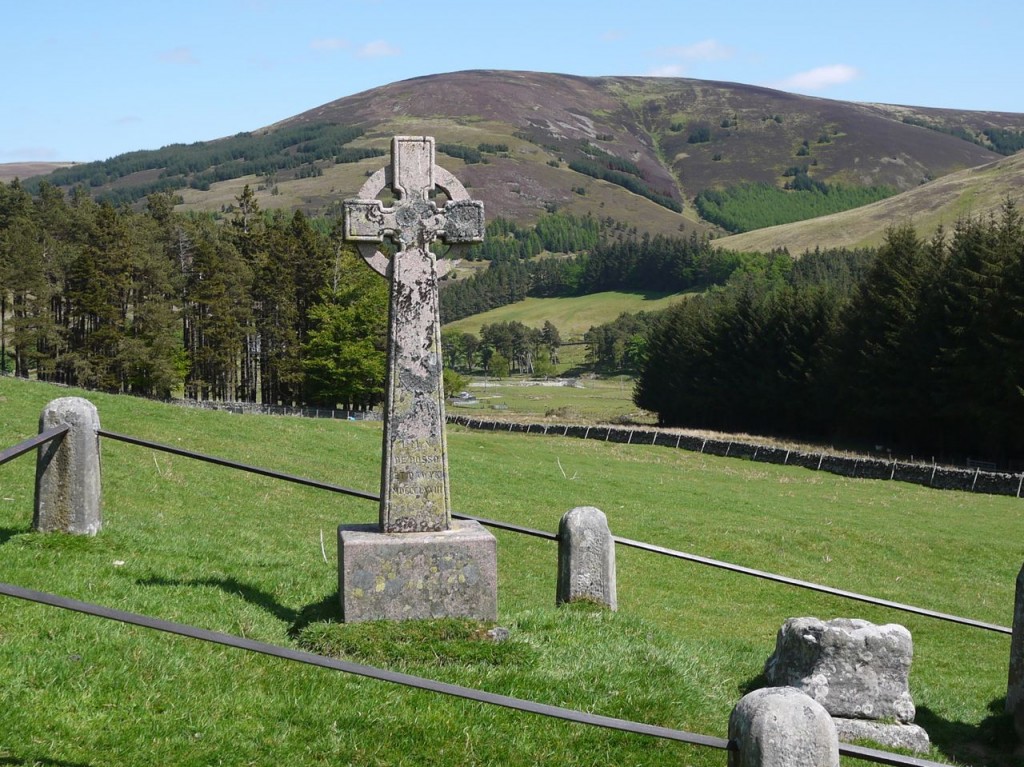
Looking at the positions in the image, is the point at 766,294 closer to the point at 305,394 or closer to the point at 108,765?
the point at 305,394

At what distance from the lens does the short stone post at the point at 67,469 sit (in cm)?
1044

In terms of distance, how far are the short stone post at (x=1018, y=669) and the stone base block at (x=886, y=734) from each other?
3.45ft

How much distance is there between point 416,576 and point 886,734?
4.54 meters

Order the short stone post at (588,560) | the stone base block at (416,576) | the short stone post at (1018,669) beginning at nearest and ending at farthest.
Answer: the stone base block at (416,576)
the short stone post at (1018,669)
the short stone post at (588,560)

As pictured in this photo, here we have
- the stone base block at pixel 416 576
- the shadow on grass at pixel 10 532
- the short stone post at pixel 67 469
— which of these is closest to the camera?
the stone base block at pixel 416 576

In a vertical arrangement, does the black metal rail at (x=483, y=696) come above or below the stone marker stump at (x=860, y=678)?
above

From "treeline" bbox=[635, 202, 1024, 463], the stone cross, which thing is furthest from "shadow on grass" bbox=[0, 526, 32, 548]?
"treeline" bbox=[635, 202, 1024, 463]

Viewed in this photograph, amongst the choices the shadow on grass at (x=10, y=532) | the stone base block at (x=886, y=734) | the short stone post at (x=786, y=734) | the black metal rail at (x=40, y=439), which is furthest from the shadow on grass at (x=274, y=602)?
the short stone post at (x=786, y=734)

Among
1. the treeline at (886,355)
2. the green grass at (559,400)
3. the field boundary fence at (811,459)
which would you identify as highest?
the treeline at (886,355)

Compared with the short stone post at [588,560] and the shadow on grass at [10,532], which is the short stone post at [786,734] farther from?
the shadow on grass at [10,532]

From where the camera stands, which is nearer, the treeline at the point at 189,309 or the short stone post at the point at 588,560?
the short stone post at the point at 588,560

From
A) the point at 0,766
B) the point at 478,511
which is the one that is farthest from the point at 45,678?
the point at 478,511

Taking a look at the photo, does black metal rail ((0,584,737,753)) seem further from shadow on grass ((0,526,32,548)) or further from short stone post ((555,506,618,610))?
shadow on grass ((0,526,32,548))

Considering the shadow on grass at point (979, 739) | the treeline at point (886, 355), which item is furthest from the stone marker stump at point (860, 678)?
the treeline at point (886, 355)
